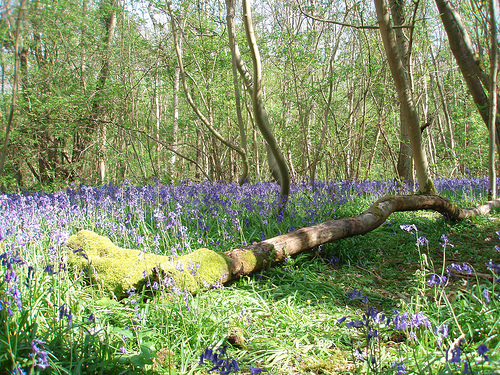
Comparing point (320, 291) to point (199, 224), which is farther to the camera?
point (199, 224)

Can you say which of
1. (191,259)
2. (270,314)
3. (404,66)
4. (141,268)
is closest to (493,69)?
(404,66)

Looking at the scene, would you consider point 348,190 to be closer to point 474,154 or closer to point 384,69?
point 384,69

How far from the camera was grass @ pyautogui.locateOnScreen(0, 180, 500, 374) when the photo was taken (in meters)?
1.63

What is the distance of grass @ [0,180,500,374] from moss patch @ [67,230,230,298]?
11 centimetres

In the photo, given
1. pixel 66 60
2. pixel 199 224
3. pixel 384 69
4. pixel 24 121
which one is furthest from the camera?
pixel 66 60

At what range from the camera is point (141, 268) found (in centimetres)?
267

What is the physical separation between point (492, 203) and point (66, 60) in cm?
1145

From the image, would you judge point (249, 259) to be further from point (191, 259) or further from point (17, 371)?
point (17, 371)

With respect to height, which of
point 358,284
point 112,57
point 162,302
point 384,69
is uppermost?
point 112,57

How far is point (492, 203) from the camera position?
19.6 feet

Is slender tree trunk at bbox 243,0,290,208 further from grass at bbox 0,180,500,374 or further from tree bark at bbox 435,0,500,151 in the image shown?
tree bark at bbox 435,0,500,151

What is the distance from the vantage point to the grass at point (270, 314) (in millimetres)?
1626

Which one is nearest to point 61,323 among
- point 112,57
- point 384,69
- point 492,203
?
point 492,203

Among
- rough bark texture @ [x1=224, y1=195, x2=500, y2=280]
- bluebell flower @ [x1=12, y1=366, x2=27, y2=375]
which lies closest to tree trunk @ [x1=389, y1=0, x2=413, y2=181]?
rough bark texture @ [x1=224, y1=195, x2=500, y2=280]
